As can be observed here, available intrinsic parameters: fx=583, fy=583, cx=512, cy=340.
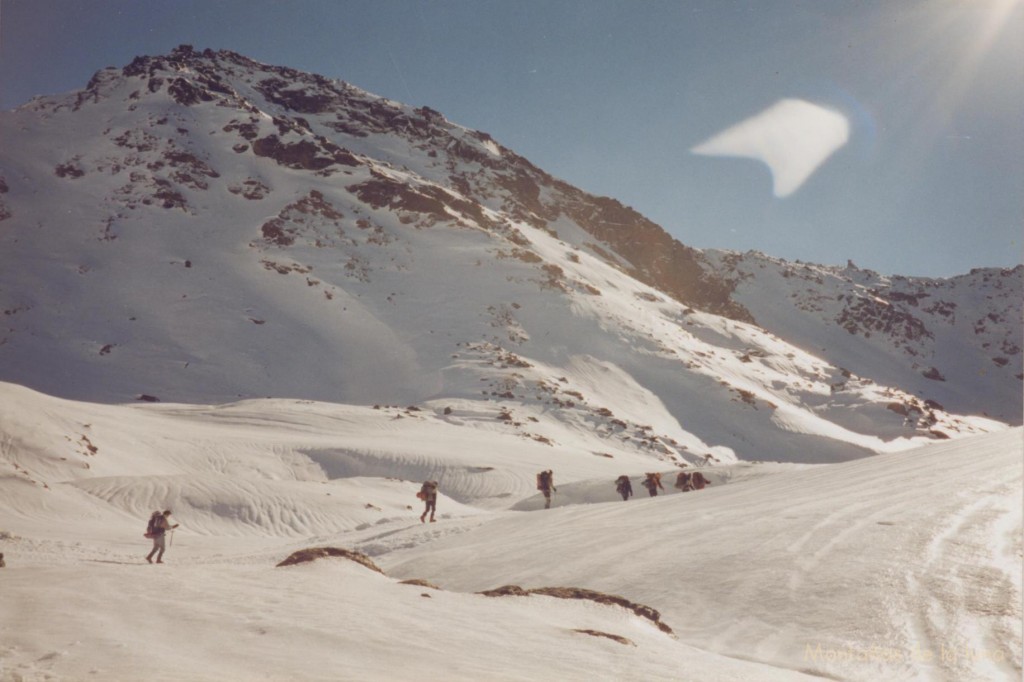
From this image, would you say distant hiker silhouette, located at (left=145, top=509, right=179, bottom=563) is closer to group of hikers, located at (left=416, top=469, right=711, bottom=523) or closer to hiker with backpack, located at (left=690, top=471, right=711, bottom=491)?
group of hikers, located at (left=416, top=469, right=711, bottom=523)

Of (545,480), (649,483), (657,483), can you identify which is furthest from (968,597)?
(657,483)

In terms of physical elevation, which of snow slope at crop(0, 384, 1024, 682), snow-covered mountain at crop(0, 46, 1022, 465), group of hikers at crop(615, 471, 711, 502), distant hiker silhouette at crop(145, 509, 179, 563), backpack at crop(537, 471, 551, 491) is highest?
snow-covered mountain at crop(0, 46, 1022, 465)

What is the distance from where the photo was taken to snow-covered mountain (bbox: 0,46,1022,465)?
136ft

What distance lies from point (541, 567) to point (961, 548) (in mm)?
4378

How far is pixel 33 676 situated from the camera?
2227mm

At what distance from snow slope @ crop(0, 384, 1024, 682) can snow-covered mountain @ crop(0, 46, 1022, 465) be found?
23313 millimetres

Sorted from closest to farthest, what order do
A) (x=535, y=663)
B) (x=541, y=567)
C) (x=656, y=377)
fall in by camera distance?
1. (x=535, y=663)
2. (x=541, y=567)
3. (x=656, y=377)

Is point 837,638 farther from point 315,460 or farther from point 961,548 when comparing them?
point 315,460

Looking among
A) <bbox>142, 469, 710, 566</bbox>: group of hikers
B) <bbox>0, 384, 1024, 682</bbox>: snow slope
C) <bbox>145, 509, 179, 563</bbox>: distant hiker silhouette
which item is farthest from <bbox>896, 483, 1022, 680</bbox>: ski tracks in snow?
<bbox>145, 509, 179, 563</bbox>: distant hiker silhouette

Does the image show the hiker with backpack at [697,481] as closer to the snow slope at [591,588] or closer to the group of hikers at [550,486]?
the group of hikers at [550,486]

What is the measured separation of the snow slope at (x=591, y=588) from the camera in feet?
9.77

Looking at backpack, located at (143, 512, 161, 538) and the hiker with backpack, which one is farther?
the hiker with backpack

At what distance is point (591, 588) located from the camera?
642cm

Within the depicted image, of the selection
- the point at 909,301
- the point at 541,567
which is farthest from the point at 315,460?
the point at 909,301
